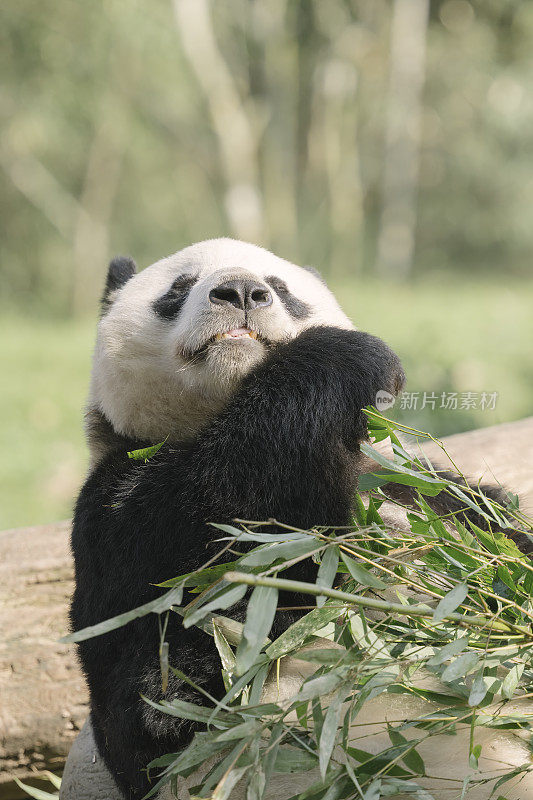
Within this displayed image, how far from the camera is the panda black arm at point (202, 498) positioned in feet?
5.94

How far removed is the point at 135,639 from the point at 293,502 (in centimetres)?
48

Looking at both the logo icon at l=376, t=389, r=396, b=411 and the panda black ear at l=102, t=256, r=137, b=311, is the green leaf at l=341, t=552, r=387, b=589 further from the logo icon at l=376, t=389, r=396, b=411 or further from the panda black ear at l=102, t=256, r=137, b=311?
the panda black ear at l=102, t=256, r=137, b=311

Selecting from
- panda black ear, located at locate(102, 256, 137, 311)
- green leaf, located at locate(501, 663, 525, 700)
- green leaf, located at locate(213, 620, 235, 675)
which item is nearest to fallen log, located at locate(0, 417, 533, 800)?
panda black ear, located at locate(102, 256, 137, 311)

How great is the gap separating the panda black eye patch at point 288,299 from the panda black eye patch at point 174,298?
233mm

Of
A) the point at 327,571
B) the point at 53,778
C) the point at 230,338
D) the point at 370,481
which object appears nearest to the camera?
the point at 327,571

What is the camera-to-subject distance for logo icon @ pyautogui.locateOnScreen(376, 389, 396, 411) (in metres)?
1.93

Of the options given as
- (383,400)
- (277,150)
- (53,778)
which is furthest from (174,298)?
(277,150)

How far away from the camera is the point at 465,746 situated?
1.65 m

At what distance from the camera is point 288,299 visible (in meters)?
2.44

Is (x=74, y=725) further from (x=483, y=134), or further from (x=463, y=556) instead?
(x=483, y=134)

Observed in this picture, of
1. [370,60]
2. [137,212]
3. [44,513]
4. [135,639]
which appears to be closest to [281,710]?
[135,639]

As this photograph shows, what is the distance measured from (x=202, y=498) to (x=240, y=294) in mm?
553

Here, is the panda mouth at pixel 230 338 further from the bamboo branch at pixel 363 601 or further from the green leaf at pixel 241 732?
the green leaf at pixel 241 732

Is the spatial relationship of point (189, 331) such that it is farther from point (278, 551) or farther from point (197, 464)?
point (278, 551)
